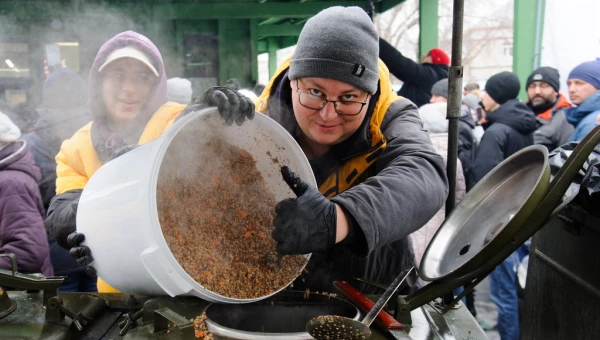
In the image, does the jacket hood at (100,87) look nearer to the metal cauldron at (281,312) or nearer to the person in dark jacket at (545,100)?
the metal cauldron at (281,312)

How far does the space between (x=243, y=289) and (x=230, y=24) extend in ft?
16.5

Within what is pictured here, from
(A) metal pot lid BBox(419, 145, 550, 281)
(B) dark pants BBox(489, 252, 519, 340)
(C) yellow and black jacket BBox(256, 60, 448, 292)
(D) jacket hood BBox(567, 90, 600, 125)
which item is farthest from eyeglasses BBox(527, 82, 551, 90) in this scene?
(A) metal pot lid BBox(419, 145, 550, 281)

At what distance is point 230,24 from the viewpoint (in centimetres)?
578

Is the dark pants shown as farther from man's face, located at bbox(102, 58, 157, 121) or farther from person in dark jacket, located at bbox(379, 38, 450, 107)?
man's face, located at bbox(102, 58, 157, 121)

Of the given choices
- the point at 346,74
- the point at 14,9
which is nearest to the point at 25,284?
the point at 346,74

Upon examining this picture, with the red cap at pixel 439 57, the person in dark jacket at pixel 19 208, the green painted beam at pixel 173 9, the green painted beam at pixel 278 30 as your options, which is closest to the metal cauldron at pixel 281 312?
the person in dark jacket at pixel 19 208

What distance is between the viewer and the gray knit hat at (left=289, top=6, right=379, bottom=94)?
51.6 inches

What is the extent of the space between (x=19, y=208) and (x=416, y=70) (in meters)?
2.95

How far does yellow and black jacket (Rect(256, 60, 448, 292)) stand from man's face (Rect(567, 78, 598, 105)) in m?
1.97

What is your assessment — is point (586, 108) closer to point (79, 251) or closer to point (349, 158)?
point (349, 158)

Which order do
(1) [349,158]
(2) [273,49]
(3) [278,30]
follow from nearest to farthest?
(1) [349,158] → (3) [278,30] → (2) [273,49]

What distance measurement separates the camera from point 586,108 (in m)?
2.78

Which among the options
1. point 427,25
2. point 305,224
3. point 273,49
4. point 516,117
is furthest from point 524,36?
point 273,49

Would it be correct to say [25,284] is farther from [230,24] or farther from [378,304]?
[230,24]
